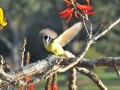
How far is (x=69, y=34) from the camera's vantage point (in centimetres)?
443

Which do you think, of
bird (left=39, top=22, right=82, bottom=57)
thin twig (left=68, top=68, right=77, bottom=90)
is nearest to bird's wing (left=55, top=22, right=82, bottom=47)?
bird (left=39, top=22, right=82, bottom=57)

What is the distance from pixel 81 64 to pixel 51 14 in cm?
3806

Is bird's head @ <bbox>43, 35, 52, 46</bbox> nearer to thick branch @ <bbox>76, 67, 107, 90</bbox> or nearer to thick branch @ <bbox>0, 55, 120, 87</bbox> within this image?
thick branch @ <bbox>76, 67, 107, 90</bbox>

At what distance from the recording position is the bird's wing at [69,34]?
13.7 ft

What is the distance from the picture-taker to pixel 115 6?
3491cm

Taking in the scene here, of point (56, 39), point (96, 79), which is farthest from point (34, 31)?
point (96, 79)

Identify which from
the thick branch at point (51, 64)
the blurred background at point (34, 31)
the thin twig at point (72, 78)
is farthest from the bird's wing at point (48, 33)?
the blurred background at point (34, 31)

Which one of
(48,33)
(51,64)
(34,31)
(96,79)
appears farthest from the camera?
(34,31)

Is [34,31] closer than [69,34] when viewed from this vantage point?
No

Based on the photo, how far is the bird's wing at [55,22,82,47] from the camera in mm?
4186

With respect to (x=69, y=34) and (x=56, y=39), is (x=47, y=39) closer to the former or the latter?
(x=56, y=39)

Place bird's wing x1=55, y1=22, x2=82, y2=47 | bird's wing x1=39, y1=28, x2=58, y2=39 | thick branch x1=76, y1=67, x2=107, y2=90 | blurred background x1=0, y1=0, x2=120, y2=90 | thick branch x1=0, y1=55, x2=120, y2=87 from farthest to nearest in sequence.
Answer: blurred background x1=0, y1=0, x2=120, y2=90 → bird's wing x1=39, y1=28, x2=58, y2=39 → bird's wing x1=55, y1=22, x2=82, y2=47 → thick branch x1=76, y1=67, x2=107, y2=90 → thick branch x1=0, y1=55, x2=120, y2=87

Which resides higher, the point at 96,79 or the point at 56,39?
the point at 56,39

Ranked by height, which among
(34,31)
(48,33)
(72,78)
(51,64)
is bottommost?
(51,64)
